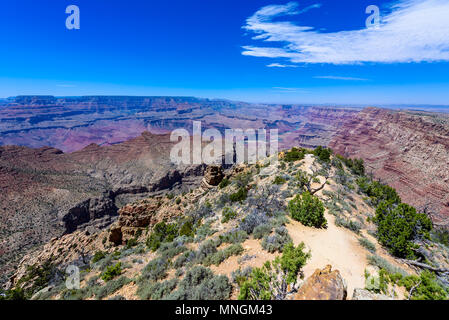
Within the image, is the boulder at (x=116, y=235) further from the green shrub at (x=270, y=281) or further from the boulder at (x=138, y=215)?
the green shrub at (x=270, y=281)

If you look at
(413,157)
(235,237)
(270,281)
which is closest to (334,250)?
(235,237)

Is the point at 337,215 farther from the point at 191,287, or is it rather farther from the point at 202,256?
the point at 191,287

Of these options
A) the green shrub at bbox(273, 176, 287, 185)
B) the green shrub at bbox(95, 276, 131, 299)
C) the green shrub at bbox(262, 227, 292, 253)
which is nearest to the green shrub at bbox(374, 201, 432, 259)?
the green shrub at bbox(262, 227, 292, 253)

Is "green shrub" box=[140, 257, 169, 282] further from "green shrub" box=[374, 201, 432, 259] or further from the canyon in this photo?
the canyon

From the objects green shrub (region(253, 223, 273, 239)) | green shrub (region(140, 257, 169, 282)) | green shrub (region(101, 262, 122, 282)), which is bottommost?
green shrub (region(101, 262, 122, 282))

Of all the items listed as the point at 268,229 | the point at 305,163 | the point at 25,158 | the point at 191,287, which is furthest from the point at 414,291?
the point at 25,158

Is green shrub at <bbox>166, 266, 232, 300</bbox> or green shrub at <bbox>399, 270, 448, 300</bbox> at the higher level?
green shrub at <bbox>399, 270, 448, 300</bbox>

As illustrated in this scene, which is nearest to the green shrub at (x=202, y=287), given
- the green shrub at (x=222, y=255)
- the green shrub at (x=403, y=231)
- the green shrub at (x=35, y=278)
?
the green shrub at (x=222, y=255)
